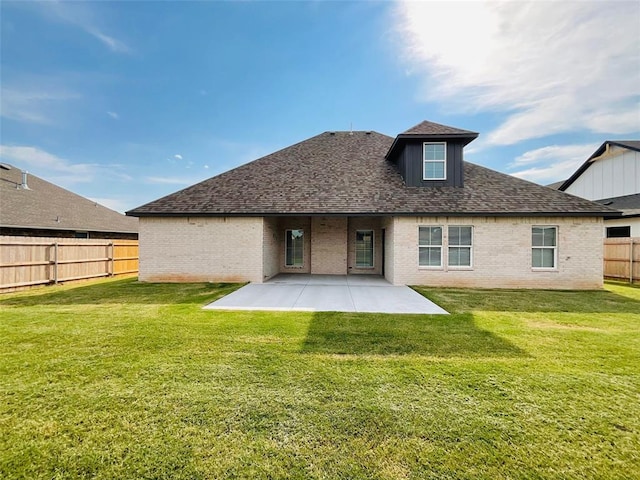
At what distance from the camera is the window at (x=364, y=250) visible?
50.9ft

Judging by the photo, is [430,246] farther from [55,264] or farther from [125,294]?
[55,264]

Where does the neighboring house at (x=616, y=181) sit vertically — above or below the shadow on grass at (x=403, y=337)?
above

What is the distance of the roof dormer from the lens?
505 inches

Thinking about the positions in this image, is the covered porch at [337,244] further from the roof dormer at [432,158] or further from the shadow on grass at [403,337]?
the shadow on grass at [403,337]

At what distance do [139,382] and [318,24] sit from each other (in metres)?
14.4

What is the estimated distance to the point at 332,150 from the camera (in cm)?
1680

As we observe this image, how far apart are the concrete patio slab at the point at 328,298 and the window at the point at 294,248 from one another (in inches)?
139

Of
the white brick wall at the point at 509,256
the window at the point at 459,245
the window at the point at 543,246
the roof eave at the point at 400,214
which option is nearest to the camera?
the roof eave at the point at 400,214

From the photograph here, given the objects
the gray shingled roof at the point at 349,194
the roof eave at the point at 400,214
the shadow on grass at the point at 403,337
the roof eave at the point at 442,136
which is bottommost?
the shadow on grass at the point at 403,337

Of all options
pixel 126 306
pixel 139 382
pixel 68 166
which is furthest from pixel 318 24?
pixel 68 166

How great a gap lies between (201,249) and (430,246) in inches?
385

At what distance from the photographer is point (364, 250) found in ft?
51.0

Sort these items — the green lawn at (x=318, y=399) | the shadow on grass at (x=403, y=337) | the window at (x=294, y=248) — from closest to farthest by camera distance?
the green lawn at (x=318, y=399) → the shadow on grass at (x=403, y=337) → the window at (x=294, y=248)

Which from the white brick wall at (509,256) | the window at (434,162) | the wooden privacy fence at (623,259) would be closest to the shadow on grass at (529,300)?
the white brick wall at (509,256)
